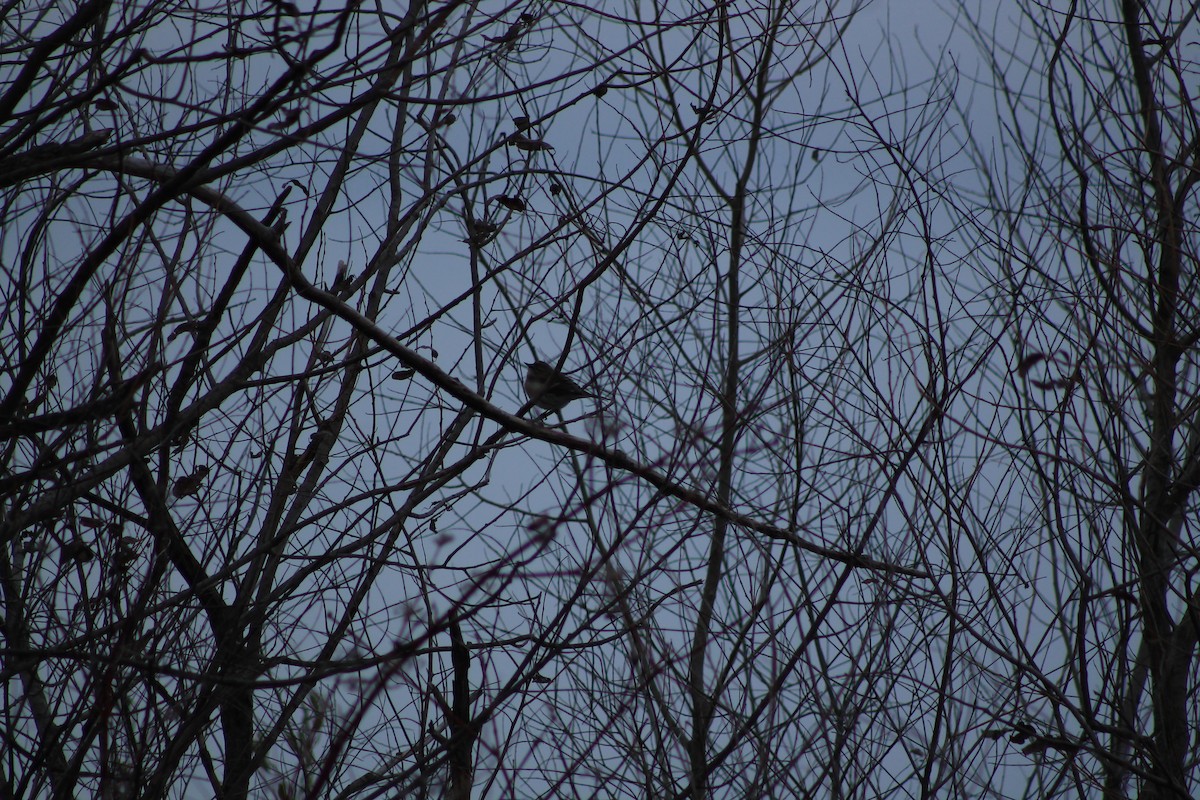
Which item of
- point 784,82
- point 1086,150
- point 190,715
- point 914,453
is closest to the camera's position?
point 190,715

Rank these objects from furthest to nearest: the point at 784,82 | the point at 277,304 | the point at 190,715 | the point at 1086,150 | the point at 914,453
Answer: the point at 784,82, the point at 1086,150, the point at 277,304, the point at 914,453, the point at 190,715

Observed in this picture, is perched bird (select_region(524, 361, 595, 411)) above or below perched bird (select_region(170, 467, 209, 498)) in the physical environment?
above

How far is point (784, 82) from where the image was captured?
4020mm

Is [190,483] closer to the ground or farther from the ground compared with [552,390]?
closer to the ground

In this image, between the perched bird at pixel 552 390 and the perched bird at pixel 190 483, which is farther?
the perched bird at pixel 552 390

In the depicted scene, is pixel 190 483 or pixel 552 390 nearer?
pixel 190 483

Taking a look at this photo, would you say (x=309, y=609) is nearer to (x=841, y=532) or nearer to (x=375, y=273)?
(x=375, y=273)

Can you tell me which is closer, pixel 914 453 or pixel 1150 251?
pixel 914 453

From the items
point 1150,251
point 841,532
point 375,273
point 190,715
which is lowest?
point 190,715

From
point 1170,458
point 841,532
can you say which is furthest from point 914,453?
point 1170,458

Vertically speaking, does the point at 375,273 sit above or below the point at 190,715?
above

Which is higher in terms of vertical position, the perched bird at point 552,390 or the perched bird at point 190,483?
the perched bird at point 552,390

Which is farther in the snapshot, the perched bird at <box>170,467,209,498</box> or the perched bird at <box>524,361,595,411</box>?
the perched bird at <box>524,361,595,411</box>

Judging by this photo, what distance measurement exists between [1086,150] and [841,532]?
5.28 ft
